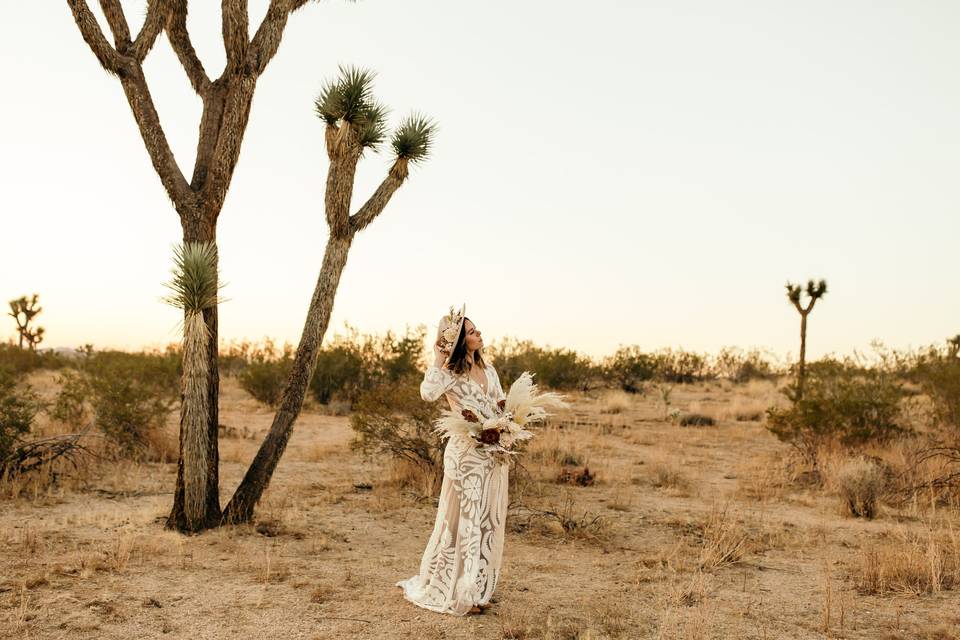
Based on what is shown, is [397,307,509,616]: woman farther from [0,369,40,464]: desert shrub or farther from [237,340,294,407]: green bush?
[237,340,294,407]: green bush

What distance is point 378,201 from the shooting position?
27.6 ft

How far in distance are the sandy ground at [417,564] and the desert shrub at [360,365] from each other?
29.1 ft

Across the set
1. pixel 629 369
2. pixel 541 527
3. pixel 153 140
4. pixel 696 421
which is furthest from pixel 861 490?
pixel 629 369

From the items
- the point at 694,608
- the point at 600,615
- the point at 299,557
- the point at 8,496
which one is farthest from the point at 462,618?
the point at 8,496

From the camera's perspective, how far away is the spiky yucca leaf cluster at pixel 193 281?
6.99 meters

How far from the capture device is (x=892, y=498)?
31.4ft

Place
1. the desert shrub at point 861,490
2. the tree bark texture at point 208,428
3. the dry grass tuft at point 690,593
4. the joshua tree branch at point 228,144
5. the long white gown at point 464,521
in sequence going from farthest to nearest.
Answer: the desert shrub at point 861,490
the joshua tree branch at point 228,144
the tree bark texture at point 208,428
the dry grass tuft at point 690,593
the long white gown at point 464,521

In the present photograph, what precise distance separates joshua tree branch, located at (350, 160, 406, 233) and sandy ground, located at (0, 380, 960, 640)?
3137mm

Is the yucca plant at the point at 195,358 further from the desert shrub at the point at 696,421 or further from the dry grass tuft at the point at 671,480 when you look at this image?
the desert shrub at the point at 696,421

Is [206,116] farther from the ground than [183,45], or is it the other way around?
[183,45]

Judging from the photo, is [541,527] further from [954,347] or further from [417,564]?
[954,347]

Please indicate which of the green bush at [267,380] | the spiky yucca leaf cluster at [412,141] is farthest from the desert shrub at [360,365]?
the spiky yucca leaf cluster at [412,141]

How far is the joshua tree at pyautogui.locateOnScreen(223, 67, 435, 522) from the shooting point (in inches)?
311

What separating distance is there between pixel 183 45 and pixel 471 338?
15.5 feet
